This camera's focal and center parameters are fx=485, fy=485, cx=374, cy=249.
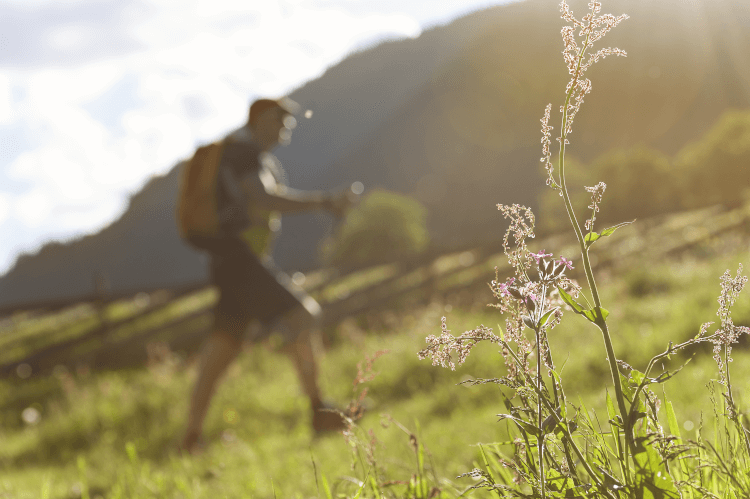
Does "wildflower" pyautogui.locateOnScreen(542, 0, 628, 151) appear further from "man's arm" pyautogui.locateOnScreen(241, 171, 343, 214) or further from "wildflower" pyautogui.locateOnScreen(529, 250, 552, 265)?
"man's arm" pyautogui.locateOnScreen(241, 171, 343, 214)

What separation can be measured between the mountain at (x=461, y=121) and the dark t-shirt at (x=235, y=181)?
58245mm

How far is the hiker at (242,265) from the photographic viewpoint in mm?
3525

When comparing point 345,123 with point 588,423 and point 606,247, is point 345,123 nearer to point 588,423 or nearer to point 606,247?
point 606,247

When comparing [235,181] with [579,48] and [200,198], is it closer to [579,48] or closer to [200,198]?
[200,198]

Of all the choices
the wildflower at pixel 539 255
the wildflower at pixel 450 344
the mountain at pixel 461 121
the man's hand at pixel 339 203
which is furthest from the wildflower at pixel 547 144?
Result: the mountain at pixel 461 121

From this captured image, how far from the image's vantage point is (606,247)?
10398 mm

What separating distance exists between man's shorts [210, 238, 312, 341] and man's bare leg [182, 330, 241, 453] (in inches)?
3.2

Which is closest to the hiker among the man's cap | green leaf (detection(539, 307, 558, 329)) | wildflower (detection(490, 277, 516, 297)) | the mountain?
the man's cap

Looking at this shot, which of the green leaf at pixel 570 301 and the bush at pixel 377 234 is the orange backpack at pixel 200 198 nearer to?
the green leaf at pixel 570 301

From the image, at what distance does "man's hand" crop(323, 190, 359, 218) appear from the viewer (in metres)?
3.71

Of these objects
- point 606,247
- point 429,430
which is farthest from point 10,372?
point 606,247

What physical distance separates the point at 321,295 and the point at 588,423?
350 inches

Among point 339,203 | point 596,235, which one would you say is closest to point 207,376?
point 339,203

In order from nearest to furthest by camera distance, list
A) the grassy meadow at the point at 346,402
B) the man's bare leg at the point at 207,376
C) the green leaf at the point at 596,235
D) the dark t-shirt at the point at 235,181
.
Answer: the green leaf at the point at 596,235 < the grassy meadow at the point at 346,402 < the man's bare leg at the point at 207,376 < the dark t-shirt at the point at 235,181
